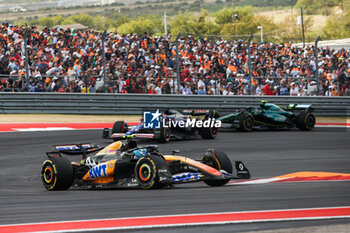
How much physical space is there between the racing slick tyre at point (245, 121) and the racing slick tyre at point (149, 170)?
377 inches

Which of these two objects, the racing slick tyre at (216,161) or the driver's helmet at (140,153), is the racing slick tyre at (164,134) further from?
the driver's helmet at (140,153)

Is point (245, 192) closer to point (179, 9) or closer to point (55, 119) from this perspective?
point (55, 119)

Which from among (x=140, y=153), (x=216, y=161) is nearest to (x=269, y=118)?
(x=216, y=161)

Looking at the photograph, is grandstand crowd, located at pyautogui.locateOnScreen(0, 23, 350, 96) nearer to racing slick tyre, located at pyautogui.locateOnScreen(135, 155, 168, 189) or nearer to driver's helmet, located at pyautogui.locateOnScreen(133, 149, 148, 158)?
driver's helmet, located at pyautogui.locateOnScreen(133, 149, 148, 158)

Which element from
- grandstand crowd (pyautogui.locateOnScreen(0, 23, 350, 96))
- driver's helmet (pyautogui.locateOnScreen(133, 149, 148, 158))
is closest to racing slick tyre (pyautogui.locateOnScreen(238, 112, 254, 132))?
grandstand crowd (pyautogui.locateOnScreen(0, 23, 350, 96))

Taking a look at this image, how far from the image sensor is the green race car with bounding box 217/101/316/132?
57.9 ft

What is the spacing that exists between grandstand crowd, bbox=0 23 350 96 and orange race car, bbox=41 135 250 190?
10.9 metres

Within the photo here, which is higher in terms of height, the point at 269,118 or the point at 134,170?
the point at 134,170

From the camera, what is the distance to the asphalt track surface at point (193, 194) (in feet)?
21.8

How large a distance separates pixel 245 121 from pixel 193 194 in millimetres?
9980

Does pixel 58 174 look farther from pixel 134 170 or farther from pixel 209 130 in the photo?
pixel 209 130

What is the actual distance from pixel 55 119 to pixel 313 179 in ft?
39.7

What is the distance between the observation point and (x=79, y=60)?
20.0 meters

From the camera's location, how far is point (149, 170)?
8.16 m
